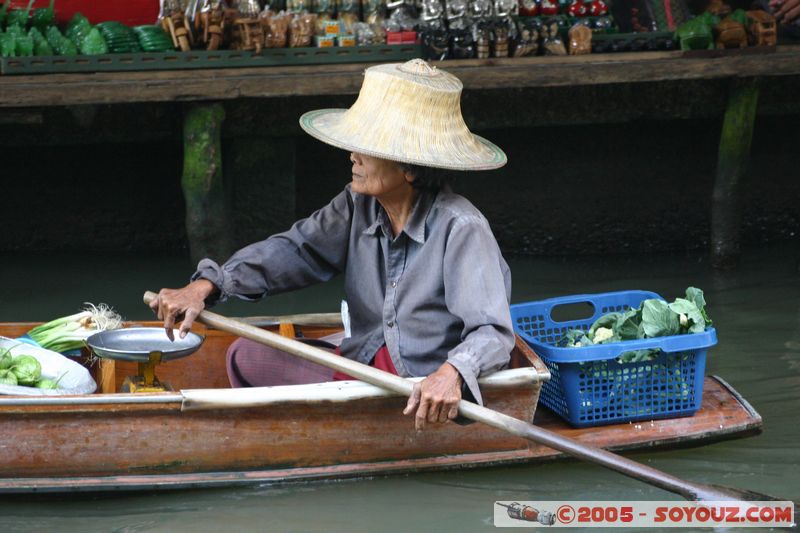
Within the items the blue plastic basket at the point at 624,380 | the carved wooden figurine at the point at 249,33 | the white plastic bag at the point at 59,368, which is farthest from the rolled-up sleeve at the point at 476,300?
the carved wooden figurine at the point at 249,33

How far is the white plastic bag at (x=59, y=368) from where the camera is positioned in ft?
A: 12.3

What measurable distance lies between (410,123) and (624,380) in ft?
3.84

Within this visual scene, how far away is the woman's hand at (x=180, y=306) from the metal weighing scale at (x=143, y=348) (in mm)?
111

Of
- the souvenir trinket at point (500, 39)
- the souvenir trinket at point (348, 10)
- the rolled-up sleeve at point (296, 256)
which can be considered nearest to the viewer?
the rolled-up sleeve at point (296, 256)

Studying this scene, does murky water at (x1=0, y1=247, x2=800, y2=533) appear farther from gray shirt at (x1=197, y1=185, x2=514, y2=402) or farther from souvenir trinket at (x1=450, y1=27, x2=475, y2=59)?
souvenir trinket at (x1=450, y1=27, x2=475, y2=59)

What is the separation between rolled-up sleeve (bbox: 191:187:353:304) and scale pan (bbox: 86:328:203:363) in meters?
0.23

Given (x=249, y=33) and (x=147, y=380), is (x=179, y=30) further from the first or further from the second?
(x=147, y=380)

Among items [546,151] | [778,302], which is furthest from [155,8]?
[778,302]

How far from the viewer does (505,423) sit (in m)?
3.37

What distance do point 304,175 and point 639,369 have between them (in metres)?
3.34

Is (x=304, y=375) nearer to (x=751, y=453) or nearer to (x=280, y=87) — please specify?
(x=751, y=453)

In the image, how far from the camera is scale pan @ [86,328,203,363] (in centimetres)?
368

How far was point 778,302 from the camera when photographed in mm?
5863

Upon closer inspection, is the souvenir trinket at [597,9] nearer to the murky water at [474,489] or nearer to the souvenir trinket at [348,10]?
the souvenir trinket at [348,10]
